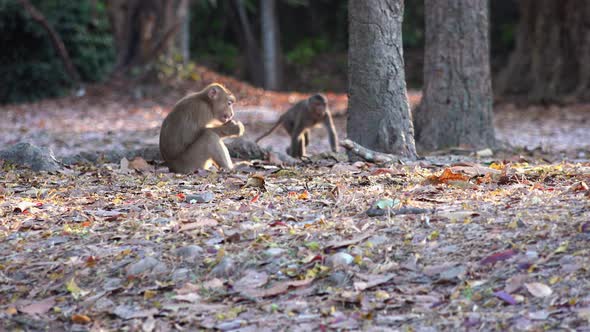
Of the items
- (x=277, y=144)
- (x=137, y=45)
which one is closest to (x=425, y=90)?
(x=277, y=144)

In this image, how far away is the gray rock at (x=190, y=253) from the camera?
5598mm

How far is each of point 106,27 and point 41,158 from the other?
1614 cm

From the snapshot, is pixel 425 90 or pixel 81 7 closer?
pixel 425 90

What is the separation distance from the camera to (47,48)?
23.2 m

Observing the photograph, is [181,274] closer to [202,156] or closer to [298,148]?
[202,156]

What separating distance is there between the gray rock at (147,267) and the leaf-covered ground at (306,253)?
0.01m

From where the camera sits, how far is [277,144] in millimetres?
15195

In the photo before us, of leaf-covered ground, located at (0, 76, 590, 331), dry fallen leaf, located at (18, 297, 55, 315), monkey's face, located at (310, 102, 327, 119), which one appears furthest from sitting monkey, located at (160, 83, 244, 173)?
dry fallen leaf, located at (18, 297, 55, 315)

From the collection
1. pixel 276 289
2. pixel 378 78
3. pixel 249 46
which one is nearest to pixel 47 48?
pixel 249 46

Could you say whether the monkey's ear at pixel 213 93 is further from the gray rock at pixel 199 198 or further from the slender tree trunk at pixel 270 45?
the slender tree trunk at pixel 270 45

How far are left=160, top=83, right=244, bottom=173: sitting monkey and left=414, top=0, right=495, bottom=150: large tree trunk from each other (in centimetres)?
362

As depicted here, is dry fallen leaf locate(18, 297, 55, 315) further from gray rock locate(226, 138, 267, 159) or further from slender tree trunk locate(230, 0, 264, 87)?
slender tree trunk locate(230, 0, 264, 87)

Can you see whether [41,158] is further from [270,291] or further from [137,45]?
[137,45]

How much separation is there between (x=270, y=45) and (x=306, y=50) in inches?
168
